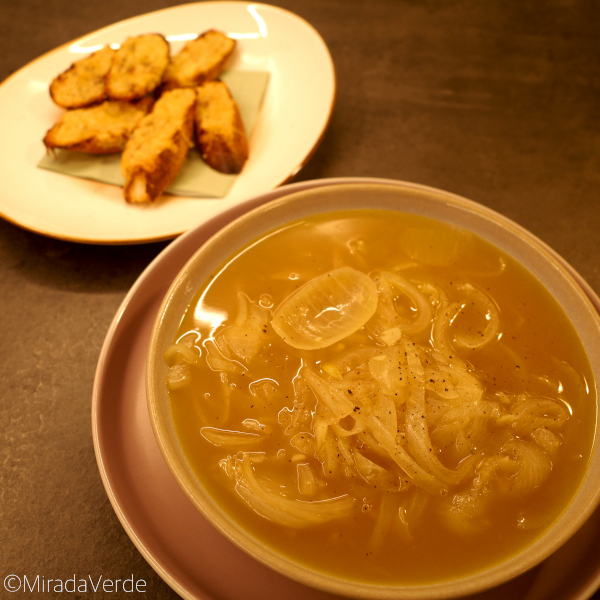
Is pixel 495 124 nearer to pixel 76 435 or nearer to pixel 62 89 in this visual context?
pixel 62 89

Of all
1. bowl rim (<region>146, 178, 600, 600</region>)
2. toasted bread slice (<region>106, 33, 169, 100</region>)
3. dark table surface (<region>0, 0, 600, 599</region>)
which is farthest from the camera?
toasted bread slice (<region>106, 33, 169, 100</region>)

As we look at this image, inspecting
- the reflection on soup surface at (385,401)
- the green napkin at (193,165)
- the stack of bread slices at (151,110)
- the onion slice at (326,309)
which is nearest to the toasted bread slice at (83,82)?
the stack of bread slices at (151,110)

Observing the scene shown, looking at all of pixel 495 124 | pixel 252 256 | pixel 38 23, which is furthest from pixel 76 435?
pixel 38 23

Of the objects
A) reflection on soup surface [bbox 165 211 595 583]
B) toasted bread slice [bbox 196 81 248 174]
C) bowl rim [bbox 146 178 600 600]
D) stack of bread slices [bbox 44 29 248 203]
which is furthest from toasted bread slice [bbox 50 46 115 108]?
reflection on soup surface [bbox 165 211 595 583]

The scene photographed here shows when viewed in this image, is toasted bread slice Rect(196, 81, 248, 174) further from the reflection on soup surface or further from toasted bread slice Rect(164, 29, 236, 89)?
the reflection on soup surface

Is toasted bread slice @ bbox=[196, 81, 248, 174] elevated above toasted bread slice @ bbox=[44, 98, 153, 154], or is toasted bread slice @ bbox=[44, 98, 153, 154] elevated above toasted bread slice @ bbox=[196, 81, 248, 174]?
toasted bread slice @ bbox=[196, 81, 248, 174]

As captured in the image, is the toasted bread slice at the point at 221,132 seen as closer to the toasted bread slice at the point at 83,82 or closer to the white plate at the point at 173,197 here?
the white plate at the point at 173,197
